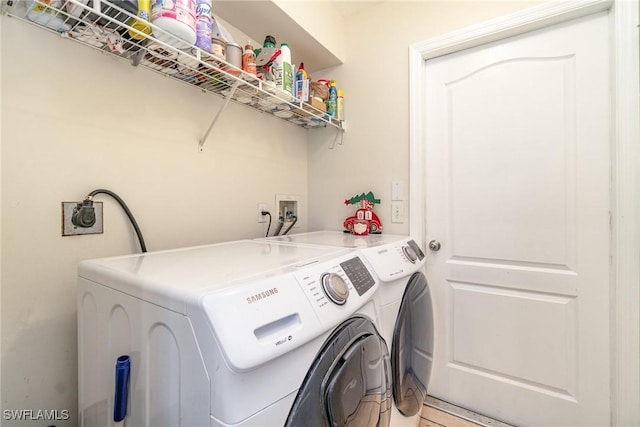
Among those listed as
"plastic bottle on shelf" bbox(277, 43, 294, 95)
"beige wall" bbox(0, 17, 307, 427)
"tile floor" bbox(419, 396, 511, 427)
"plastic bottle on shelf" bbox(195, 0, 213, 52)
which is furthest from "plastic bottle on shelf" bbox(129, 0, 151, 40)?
"tile floor" bbox(419, 396, 511, 427)

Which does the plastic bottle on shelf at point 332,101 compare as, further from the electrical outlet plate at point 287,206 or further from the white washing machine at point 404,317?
the white washing machine at point 404,317

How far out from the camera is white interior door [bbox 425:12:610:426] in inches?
52.1

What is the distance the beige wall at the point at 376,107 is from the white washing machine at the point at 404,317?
525mm

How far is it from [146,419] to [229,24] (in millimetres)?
1694

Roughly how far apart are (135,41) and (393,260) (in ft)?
3.89

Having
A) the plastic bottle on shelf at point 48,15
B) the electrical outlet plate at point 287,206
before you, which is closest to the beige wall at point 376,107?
the electrical outlet plate at point 287,206

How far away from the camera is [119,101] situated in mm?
1073

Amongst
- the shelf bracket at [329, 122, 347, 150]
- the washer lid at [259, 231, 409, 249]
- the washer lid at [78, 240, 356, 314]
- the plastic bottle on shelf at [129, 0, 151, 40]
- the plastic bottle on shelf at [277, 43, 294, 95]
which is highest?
the plastic bottle on shelf at [277, 43, 294, 95]

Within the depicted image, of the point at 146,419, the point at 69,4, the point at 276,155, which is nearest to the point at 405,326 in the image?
the point at 146,419

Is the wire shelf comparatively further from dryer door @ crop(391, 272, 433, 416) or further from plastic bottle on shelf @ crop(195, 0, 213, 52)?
dryer door @ crop(391, 272, 433, 416)

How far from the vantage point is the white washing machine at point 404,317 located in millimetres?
1004

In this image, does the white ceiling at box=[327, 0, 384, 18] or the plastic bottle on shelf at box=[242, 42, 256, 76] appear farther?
the white ceiling at box=[327, 0, 384, 18]

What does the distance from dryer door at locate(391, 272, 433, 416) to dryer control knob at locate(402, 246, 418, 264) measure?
66 mm

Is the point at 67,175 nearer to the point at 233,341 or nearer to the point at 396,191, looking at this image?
the point at 233,341
